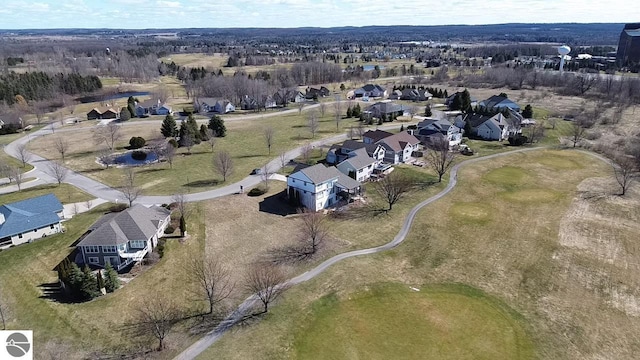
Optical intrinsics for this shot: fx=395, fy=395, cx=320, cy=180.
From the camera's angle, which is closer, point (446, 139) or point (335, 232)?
point (335, 232)

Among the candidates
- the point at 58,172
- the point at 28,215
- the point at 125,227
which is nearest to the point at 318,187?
the point at 125,227

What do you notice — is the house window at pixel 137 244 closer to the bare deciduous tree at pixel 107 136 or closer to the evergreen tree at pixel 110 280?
the evergreen tree at pixel 110 280

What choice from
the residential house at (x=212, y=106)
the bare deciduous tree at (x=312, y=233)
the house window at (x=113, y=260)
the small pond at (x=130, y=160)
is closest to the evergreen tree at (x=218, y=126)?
the small pond at (x=130, y=160)

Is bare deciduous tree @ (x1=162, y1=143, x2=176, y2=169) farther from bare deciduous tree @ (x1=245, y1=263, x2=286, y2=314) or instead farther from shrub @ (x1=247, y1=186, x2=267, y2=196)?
bare deciduous tree @ (x1=245, y1=263, x2=286, y2=314)

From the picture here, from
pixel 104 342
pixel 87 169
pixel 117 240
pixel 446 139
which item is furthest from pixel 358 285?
pixel 87 169

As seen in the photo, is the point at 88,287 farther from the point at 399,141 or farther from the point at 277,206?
the point at 399,141

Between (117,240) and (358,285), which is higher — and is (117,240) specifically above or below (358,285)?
above

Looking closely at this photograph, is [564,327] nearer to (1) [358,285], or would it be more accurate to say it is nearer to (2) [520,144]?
(1) [358,285]
